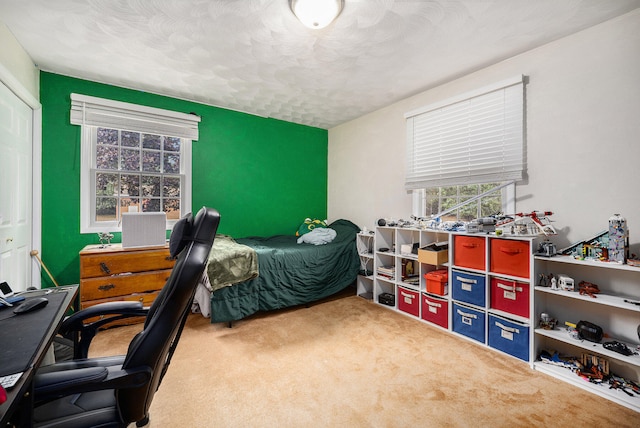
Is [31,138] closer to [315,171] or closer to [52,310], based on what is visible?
[52,310]

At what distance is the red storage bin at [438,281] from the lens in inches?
110

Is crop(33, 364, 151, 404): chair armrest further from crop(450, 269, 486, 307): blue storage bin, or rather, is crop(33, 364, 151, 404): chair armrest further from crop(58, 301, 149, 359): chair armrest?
crop(450, 269, 486, 307): blue storage bin

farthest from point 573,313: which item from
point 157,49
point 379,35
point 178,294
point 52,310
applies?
point 157,49

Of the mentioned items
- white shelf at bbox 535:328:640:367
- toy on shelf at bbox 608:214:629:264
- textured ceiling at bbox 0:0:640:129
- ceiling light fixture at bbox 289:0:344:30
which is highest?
textured ceiling at bbox 0:0:640:129

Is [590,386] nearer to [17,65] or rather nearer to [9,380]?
[9,380]

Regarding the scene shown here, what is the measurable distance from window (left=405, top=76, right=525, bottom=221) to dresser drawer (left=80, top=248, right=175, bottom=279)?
9.32 ft

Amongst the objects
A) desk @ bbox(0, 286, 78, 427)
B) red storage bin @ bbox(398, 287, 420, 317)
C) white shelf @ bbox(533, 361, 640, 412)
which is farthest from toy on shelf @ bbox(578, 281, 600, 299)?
desk @ bbox(0, 286, 78, 427)

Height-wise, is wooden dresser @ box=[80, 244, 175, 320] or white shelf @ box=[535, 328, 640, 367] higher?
wooden dresser @ box=[80, 244, 175, 320]

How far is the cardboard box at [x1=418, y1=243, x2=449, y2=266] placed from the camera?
2.78 m

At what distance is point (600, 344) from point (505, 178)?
1.41m

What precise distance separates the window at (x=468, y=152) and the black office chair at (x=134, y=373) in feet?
8.57

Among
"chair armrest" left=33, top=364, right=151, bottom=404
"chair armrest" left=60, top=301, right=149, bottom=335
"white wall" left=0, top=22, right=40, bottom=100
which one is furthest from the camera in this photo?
"white wall" left=0, top=22, right=40, bottom=100

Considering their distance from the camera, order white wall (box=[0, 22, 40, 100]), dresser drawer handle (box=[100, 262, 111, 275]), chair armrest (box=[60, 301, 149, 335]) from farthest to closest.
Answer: dresser drawer handle (box=[100, 262, 111, 275]), white wall (box=[0, 22, 40, 100]), chair armrest (box=[60, 301, 149, 335])

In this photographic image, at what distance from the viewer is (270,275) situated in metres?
3.06
